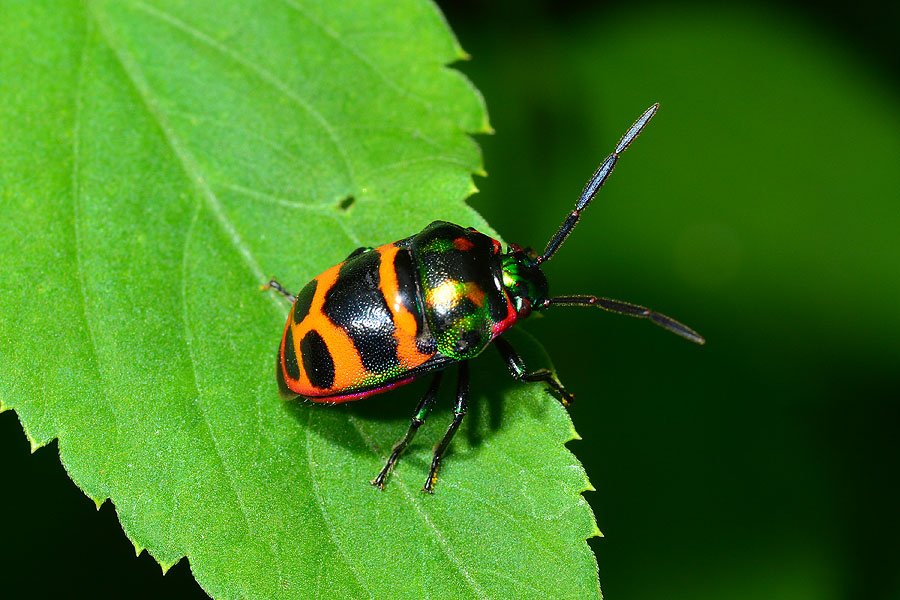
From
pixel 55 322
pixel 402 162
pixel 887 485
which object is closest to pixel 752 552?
pixel 887 485

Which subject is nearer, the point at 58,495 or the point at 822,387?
the point at 58,495

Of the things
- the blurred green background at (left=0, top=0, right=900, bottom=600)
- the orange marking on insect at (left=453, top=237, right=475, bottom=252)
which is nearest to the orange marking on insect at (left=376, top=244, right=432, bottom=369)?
the orange marking on insect at (left=453, top=237, right=475, bottom=252)

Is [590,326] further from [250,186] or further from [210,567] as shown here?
[210,567]

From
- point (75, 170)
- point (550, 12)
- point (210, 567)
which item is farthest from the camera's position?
point (550, 12)

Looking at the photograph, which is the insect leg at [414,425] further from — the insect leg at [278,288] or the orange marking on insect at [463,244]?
the insect leg at [278,288]

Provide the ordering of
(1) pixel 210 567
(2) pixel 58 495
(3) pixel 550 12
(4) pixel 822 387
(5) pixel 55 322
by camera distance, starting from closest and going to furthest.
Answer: (1) pixel 210 567, (5) pixel 55 322, (2) pixel 58 495, (4) pixel 822 387, (3) pixel 550 12

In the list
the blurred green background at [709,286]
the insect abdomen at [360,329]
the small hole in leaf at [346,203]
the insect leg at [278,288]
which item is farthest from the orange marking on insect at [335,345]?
the blurred green background at [709,286]

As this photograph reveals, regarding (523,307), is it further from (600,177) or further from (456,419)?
(600,177)
